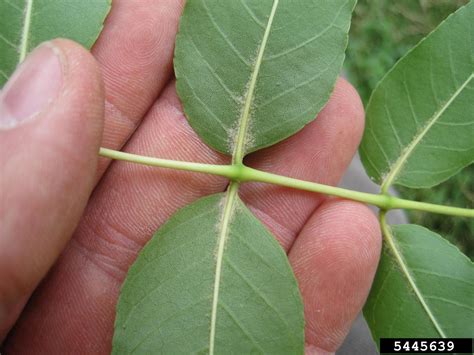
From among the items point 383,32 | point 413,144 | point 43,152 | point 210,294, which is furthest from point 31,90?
point 383,32

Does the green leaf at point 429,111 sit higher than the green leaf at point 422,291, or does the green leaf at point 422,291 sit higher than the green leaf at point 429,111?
the green leaf at point 429,111

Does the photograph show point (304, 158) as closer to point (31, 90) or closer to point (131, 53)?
point (131, 53)

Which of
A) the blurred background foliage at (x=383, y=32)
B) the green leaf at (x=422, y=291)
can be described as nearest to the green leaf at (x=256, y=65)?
the green leaf at (x=422, y=291)

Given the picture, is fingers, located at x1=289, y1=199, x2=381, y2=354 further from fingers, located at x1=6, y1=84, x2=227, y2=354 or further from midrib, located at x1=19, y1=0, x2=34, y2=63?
midrib, located at x1=19, y1=0, x2=34, y2=63

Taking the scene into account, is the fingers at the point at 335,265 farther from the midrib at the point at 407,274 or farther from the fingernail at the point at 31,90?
the fingernail at the point at 31,90

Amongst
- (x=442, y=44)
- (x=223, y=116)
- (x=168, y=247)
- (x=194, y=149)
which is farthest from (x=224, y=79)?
(x=442, y=44)

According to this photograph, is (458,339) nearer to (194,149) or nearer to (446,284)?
(446,284)

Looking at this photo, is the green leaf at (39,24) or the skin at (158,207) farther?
the skin at (158,207)

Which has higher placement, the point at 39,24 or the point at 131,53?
the point at 39,24
